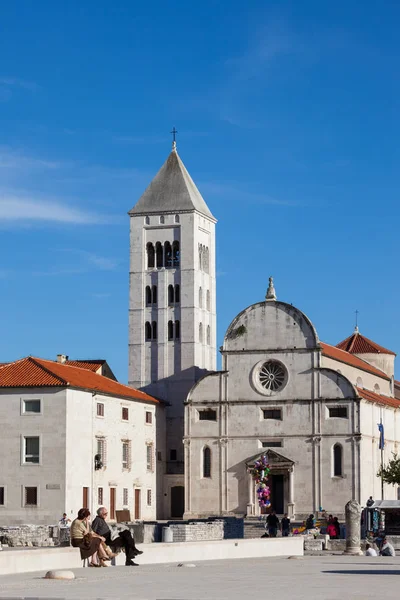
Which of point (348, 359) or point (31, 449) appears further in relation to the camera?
point (348, 359)

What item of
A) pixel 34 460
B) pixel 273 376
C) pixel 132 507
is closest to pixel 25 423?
pixel 34 460

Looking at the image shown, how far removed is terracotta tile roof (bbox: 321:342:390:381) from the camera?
8194cm

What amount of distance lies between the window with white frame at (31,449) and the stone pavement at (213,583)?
37711 millimetres

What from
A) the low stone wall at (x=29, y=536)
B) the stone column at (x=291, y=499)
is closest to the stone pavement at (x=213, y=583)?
the low stone wall at (x=29, y=536)

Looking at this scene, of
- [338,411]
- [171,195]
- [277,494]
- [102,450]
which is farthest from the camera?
[171,195]

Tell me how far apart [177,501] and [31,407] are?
680 inches

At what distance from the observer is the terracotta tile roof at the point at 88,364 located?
3191 inches

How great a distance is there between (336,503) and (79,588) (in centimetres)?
5486

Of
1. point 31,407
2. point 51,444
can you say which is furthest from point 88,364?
point 51,444

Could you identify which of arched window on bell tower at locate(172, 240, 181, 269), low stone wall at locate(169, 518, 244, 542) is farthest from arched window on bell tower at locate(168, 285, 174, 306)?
low stone wall at locate(169, 518, 244, 542)

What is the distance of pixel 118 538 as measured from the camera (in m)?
26.7

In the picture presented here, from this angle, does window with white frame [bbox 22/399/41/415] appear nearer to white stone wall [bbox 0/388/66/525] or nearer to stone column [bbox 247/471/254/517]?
white stone wall [bbox 0/388/66/525]

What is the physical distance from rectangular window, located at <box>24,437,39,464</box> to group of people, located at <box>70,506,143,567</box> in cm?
3819

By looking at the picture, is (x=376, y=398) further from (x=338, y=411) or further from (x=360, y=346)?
(x=360, y=346)
